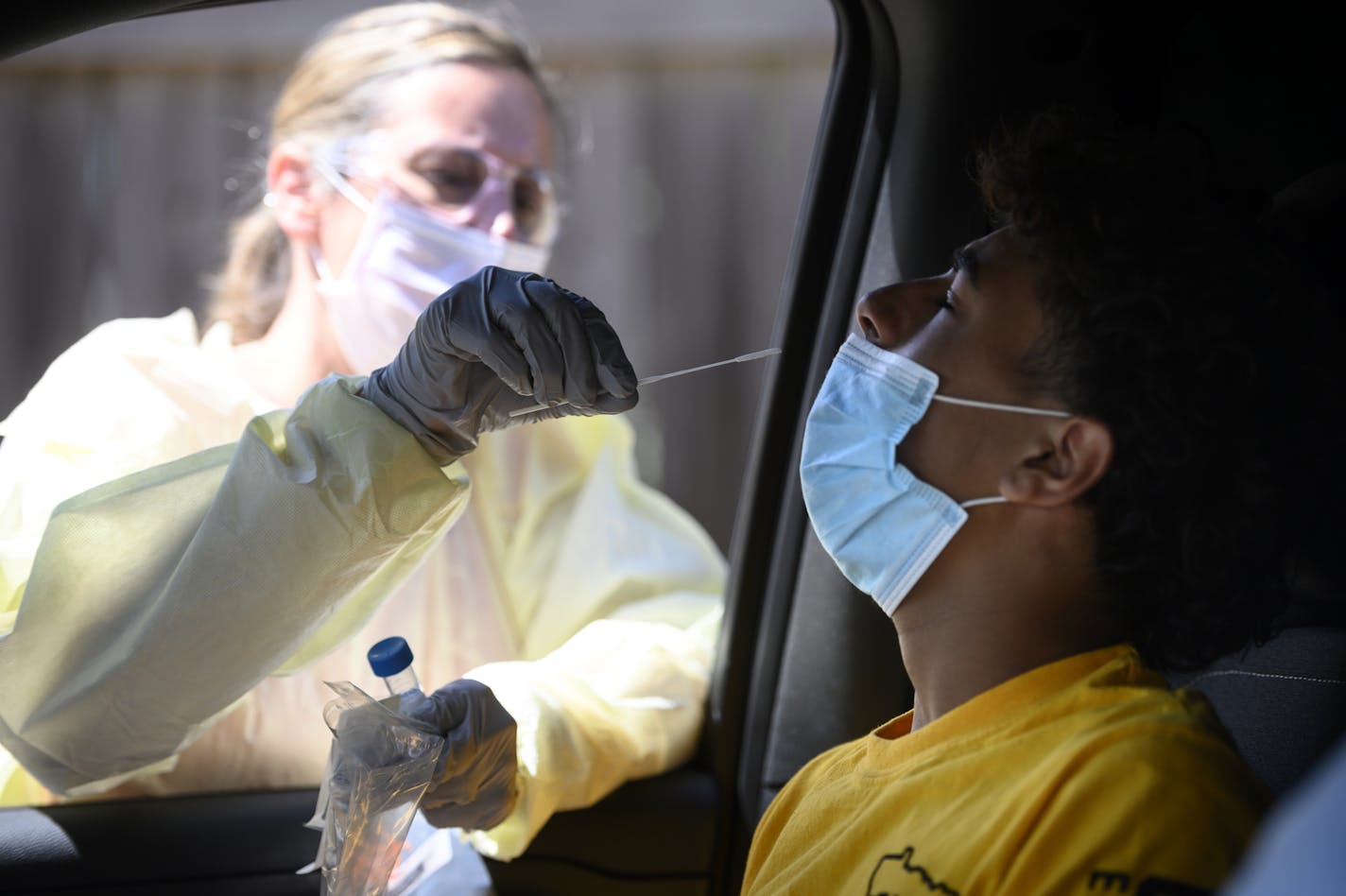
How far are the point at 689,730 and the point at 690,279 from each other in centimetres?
368

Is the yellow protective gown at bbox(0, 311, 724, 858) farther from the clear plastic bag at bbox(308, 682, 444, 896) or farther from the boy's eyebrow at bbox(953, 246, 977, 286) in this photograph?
the boy's eyebrow at bbox(953, 246, 977, 286)

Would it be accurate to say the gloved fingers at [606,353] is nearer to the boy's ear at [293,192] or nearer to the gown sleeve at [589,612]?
the gown sleeve at [589,612]

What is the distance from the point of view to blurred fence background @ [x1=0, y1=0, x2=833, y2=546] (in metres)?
5.30

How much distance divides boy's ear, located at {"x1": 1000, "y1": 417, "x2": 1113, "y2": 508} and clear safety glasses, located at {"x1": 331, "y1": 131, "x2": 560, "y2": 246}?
130 cm

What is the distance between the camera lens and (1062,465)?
118cm

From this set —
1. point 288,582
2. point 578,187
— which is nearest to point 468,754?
point 288,582

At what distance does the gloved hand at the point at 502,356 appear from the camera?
1.35 meters

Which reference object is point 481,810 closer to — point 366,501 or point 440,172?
point 366,501

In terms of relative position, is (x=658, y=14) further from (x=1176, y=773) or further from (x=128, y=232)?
(x=1176, y=773)

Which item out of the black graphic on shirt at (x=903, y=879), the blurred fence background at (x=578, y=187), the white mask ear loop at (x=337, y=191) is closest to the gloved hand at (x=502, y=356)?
the black graphic on shirt at (x=903, y=879)

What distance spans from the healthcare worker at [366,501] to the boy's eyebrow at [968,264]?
362 millimetres

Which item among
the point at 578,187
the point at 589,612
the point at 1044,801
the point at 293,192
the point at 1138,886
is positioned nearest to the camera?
the point at 1138,886

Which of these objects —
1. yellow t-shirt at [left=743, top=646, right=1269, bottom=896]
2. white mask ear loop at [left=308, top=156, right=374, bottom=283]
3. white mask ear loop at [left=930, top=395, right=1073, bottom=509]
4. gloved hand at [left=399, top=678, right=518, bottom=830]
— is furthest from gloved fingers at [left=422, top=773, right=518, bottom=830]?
white mask ear loop at [left=308, top=156, right=374, bottom=283]

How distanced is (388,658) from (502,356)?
0.34 metres
